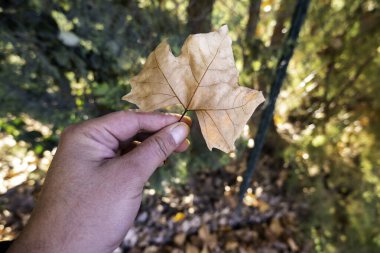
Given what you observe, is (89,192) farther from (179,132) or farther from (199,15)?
(199,15)

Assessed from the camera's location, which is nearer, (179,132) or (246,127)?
(179,132)

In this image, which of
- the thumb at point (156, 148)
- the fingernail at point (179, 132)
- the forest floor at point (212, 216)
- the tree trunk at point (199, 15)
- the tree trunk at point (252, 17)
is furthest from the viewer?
the forest floor at point (212, 216)

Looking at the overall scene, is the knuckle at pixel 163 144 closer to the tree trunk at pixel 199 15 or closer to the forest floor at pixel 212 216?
the tree trunk at pixel 199 15

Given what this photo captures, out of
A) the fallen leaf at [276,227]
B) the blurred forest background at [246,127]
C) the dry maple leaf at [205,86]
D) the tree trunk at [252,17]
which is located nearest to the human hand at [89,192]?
the dry maple leaf at [205,86]

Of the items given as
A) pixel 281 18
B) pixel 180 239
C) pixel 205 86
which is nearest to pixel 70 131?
pixel 205 86

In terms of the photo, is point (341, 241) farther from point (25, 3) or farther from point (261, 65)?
point (25, 3)
